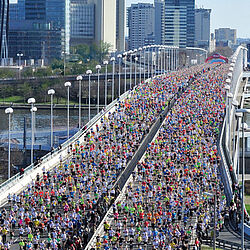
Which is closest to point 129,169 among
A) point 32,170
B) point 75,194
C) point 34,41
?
point 32,170

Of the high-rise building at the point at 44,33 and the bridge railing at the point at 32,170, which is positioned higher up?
the high-rise building at the point at 44,33

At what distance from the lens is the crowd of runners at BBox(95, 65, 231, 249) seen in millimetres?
29734

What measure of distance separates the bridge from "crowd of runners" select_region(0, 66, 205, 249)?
0.17ft

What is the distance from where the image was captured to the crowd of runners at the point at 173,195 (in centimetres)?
2973

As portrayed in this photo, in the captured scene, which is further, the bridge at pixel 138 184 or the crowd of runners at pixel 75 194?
the bridge at pixel 138 184

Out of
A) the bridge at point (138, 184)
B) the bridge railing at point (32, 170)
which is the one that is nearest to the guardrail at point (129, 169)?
the bridge at point (138, 184)

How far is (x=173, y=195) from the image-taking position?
34.6m

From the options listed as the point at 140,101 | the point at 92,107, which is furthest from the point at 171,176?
the point at 92,107

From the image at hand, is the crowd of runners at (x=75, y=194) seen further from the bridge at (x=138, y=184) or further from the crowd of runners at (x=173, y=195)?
the crowd of runners at (x=173, y=195)

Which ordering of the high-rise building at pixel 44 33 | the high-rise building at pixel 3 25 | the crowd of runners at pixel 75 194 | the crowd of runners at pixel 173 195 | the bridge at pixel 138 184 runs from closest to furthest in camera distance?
the crowd of runners at pixel 173 195, the crowd of runners at pixel 75 194, the bridge at pixel 138 184, the high-rise building at pixel 3 25, the high-rise building at pixel 44 33

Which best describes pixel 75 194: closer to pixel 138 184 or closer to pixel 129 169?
pixel 138 184

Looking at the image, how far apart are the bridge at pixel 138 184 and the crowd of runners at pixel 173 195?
48mm

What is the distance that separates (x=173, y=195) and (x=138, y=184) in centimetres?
347

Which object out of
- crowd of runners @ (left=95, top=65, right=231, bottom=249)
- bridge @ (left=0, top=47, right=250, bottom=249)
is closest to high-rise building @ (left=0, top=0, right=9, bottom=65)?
bridge @ (left=0, top=47, right=250, bottom=249)
